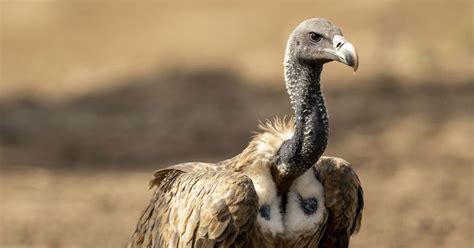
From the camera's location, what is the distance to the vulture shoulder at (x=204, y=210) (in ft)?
23.6

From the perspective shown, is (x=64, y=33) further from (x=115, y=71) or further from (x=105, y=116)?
(x=105, y=116)

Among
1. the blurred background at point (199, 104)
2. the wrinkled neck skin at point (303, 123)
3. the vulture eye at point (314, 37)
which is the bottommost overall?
the wrinkled neck skin at point (303, 123)

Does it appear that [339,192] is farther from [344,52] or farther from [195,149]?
[195,149]

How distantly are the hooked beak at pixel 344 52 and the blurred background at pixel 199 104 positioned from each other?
5.15 m

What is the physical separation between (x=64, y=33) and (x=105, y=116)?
6290 mm

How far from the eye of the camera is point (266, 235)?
738 cm

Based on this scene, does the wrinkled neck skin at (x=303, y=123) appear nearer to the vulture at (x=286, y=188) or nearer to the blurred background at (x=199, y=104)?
the vulture at (x=286, y=188)

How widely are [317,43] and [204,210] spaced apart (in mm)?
1279

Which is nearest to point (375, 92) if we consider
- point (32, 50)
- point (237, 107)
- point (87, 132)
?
A: point (237, 107)

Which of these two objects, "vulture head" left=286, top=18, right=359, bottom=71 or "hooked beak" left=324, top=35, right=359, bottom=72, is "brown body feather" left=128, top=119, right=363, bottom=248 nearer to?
"vulture head" left=286, top=18, right=359, bottom=71

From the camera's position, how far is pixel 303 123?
726 centimetres

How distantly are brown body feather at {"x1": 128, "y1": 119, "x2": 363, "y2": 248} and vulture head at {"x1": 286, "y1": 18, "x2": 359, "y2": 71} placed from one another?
0.63m


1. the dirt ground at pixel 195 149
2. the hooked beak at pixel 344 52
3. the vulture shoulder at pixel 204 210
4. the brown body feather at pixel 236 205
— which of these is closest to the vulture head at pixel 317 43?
the hooked beak at pixel 344 52

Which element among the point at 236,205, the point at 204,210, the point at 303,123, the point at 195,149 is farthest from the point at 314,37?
the point at 195,149
